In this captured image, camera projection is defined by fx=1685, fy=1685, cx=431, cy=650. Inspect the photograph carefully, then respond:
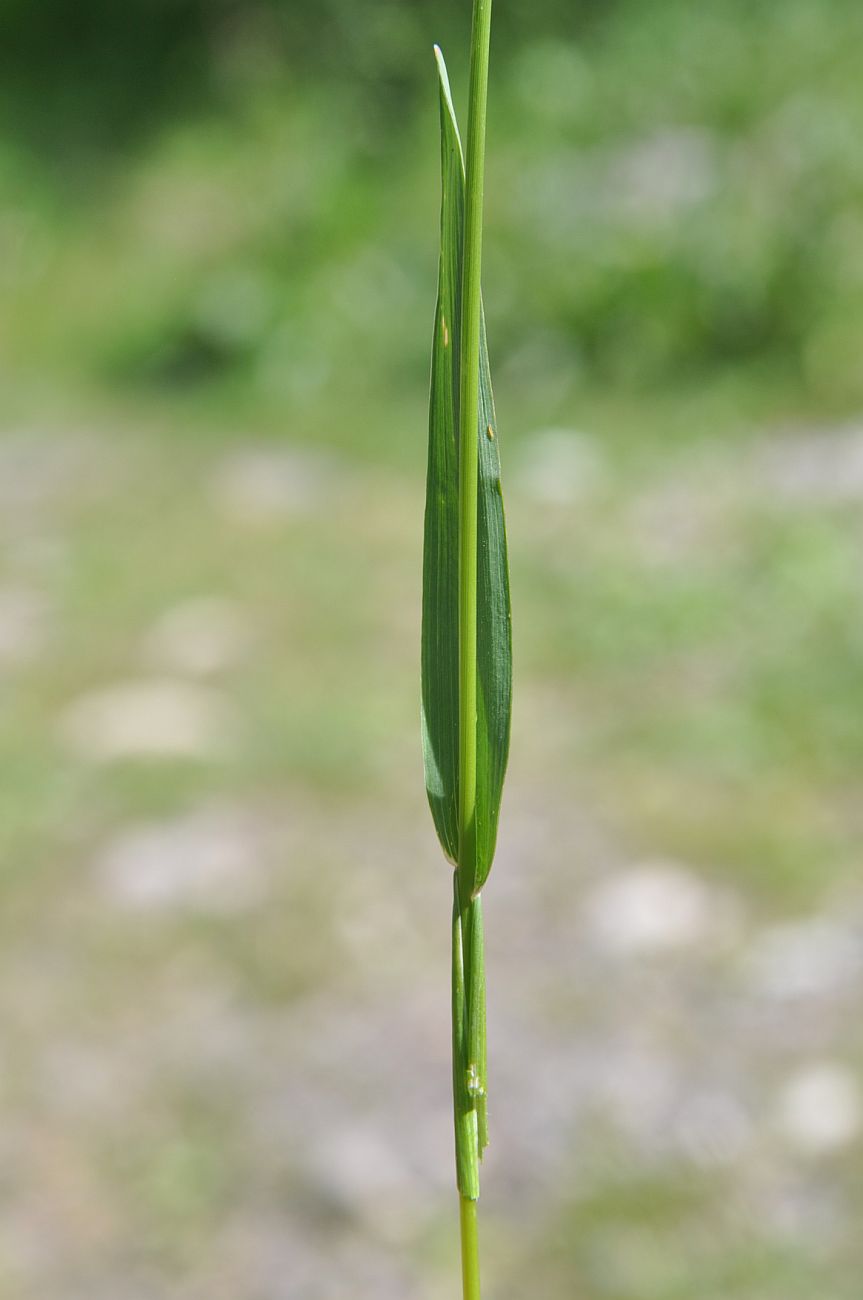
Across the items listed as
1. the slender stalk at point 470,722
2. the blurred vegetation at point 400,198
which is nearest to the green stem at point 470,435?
Answer: the slender stalk at point 470,722

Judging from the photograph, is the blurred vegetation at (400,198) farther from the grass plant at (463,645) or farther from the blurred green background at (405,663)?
the grass plant at (463,645)

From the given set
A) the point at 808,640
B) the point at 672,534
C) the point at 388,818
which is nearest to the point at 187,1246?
the point at 388,818

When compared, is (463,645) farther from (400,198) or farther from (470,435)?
(400,198)

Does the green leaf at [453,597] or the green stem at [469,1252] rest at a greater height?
the green leaf at [453,597]

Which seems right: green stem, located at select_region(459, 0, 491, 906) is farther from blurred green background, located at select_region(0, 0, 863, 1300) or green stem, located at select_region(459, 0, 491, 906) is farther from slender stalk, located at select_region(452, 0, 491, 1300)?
blurred green background, located at select_region(0, 0, 863, 1300)

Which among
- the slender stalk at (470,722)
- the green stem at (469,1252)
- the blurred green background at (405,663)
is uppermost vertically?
the blurred green background at (405,663)

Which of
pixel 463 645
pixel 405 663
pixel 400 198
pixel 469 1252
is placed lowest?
pixel 469 1252

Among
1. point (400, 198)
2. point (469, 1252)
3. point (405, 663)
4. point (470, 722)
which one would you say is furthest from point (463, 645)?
point (400, 198)
